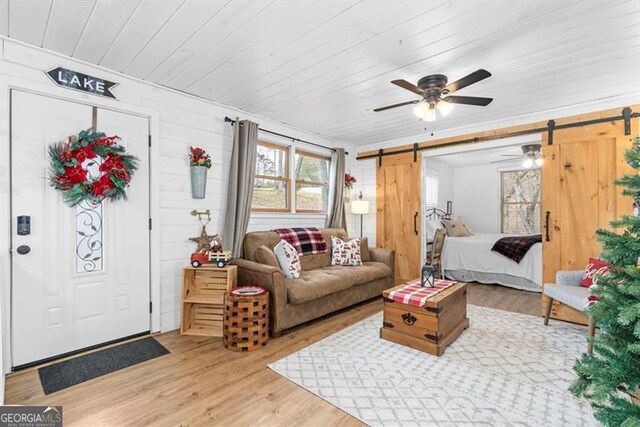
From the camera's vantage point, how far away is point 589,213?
3.43 metres

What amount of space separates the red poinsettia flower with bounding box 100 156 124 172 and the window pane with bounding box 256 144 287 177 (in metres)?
1.65

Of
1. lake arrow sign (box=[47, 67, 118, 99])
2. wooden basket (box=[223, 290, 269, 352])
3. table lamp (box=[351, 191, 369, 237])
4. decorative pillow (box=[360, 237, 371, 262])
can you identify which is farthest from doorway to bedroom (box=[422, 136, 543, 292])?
lake arrow sign (box=[47, 67, 118, 99])

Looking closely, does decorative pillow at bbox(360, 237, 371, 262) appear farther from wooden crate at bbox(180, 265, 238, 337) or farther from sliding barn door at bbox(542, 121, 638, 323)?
sliding barn door at bbox(542, 121, 638, 323)

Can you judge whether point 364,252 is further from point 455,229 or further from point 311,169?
point 455,229

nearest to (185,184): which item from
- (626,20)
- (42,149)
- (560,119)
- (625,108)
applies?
(42,149)

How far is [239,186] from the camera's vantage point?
363cm

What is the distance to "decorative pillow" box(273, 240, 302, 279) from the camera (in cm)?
335

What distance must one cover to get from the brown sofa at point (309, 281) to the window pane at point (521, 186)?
15.4ft

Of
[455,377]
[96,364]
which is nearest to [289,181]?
[96,364]

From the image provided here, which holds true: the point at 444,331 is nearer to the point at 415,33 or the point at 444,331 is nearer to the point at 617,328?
the point at 617,328

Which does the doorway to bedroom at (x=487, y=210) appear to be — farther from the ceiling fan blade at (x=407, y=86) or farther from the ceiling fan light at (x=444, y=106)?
the ceiling fan blade at (x=407, y=86)

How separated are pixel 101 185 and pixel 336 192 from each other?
126 inches

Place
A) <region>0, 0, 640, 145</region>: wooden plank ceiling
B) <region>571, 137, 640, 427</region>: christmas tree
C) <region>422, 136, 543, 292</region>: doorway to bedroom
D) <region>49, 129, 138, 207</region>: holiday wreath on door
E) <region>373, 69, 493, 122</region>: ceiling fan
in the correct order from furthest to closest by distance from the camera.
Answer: <region>422, 136, 543, 292</region>: doorway to bedroom → <region>373, 69, 493, 122</region>: ceiling fan → <region>49, 129, 138, 207</region>: holiday wreath on door → <region>0, 0, 640, 145</region>: wooden plank ceiling → <region>571, 137, 640, 427</region>: christmas tree

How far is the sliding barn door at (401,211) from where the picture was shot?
4832 mm
